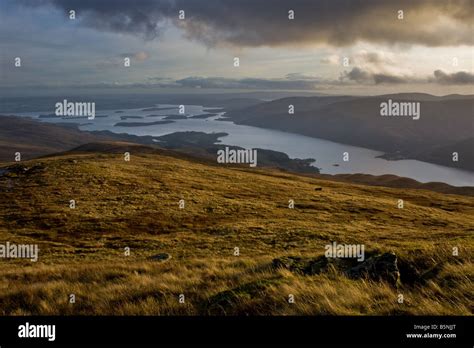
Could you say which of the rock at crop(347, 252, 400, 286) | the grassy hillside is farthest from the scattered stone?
the grassy hillside

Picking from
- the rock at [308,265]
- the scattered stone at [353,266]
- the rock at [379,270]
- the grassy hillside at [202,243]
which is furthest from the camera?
the rock at [308,265]

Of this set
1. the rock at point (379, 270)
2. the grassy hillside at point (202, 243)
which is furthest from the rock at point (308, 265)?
the rock at point (379, 270)

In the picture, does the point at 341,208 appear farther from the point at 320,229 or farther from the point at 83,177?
the point at 83,177

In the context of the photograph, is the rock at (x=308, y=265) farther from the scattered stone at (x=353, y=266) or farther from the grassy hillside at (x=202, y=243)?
the grassy hillside at (x=202, y=243)

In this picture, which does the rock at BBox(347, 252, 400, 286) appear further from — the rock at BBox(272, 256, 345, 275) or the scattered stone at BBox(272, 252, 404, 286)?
the rock at BBox(272, 256, 345, 275)

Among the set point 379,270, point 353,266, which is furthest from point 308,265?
point 379,270
